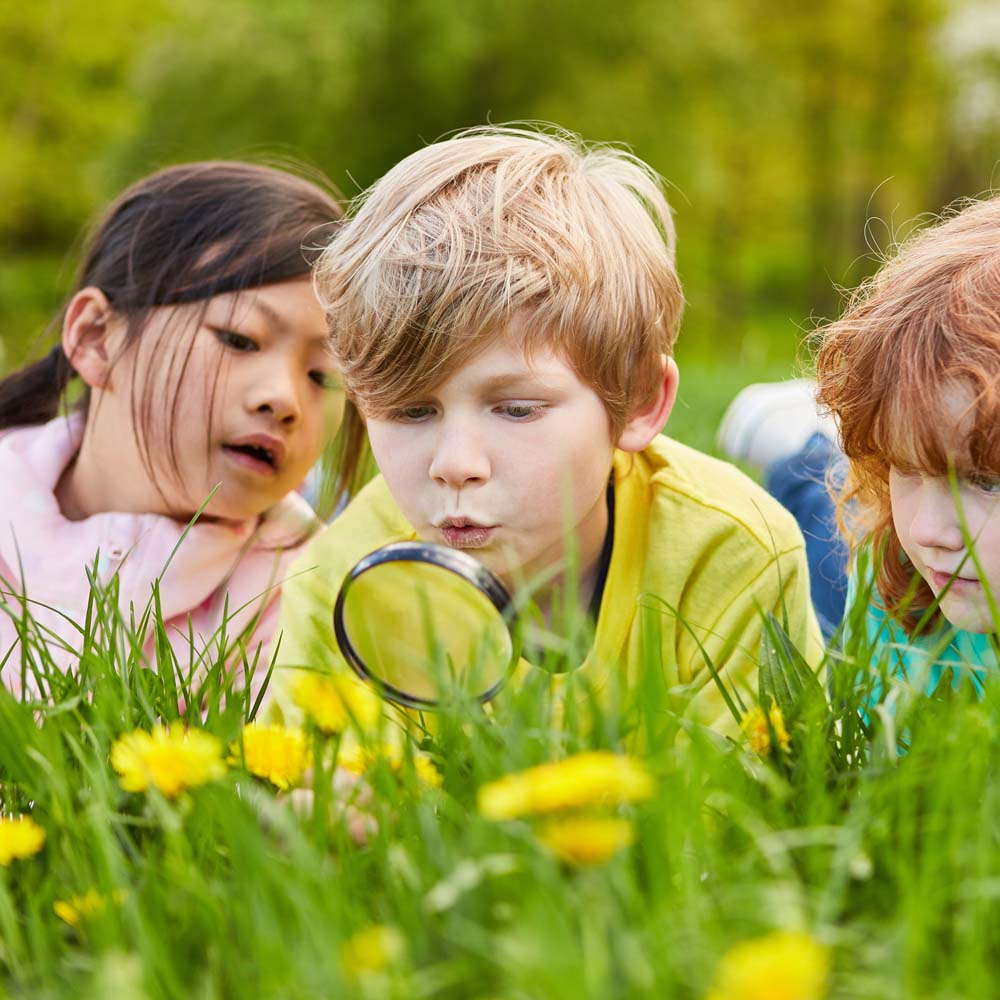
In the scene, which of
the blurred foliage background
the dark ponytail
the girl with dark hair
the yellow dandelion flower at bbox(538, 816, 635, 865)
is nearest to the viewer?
the yellow dandelion flower at bbox(538, 816, 635, 865)

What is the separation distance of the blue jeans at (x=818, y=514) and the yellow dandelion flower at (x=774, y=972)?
2544mm

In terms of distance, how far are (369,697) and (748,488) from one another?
58.8 inches

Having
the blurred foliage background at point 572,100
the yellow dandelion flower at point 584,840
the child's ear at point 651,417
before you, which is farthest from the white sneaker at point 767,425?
the blurred foliage background at point 572,100

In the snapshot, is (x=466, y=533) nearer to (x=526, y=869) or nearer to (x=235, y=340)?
(x=235, y=340)

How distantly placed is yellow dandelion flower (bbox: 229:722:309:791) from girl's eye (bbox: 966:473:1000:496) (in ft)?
4.08

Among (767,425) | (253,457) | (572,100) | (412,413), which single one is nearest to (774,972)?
(412,413)

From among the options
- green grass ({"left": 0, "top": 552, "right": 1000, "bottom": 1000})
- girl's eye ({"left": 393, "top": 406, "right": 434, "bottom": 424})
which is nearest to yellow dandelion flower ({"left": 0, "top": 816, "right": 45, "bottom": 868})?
green grass ({"left": 0, "top": 552, "right": 1000, "bottom": 1000})

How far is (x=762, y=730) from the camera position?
162cm

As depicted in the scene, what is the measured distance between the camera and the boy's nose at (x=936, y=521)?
2072mm

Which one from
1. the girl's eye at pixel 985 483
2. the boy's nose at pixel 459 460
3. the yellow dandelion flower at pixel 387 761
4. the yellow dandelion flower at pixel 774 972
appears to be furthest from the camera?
the boy's nose at pixel 459 460

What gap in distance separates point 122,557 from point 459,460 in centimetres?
125

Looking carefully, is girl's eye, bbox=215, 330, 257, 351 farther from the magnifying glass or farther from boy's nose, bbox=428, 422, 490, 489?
the magnifying glass

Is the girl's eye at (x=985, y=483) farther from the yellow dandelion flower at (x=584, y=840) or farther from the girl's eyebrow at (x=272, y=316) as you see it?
the girl's eyebrow at (x=272, y=316)

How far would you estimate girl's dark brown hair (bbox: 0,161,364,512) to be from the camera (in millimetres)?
3092
